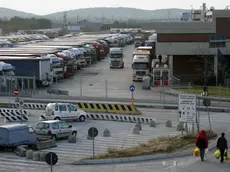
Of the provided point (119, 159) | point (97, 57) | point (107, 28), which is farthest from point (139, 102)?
point (107, 28)

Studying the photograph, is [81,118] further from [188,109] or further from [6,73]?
[6,73]

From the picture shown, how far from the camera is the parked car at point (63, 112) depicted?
3117cm

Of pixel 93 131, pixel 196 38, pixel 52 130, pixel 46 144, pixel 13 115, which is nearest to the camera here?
pixel 93 131

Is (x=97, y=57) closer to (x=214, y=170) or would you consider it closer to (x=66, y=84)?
(x=66, y=84)

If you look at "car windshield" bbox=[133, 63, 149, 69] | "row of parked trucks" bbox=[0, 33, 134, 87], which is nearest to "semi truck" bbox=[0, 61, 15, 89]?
"row of parked trucks" bbox=[0, 33, 134, 87]

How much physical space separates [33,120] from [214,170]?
15102 millimetres

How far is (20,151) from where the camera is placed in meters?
23.0

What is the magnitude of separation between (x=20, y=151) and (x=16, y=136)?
0.92m

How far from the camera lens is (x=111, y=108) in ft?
114

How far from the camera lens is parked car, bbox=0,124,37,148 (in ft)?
76.7

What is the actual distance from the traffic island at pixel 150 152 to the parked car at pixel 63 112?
299 inches

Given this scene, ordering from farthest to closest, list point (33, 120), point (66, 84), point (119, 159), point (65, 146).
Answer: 1. point (66, 84)
2. point (33, 120)
3. point (65, 146)
4. point (119, 159)

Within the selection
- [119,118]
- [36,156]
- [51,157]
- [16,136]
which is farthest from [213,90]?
[51,157]

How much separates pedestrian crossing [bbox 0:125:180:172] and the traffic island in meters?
1.12
